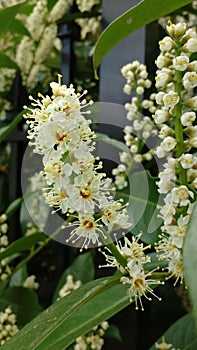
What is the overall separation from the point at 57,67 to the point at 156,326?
71 cm

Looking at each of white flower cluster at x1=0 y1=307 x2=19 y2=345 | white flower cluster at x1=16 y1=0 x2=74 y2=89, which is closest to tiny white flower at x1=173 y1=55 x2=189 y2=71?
white flower cluster at x1=0 y1=307 x2=19 y2=345

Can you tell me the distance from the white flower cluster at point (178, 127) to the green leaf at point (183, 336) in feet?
1.10

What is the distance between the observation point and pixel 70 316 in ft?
1.52

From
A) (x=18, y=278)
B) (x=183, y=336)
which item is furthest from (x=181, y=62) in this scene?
(x=18, y=278)

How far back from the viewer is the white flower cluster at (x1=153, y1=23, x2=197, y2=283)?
0.45m

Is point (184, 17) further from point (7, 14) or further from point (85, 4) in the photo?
point (7, 14)

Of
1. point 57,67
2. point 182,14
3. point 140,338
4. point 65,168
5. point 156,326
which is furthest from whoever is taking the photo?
point 57,67

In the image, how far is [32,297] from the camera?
96 cm

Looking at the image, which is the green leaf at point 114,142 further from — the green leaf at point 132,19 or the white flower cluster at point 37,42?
the white flower cluster at point 37,42

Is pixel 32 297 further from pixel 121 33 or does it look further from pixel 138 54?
pixel 121 33

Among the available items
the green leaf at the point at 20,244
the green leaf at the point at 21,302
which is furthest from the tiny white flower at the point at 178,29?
the green leaf at the point at 21,302

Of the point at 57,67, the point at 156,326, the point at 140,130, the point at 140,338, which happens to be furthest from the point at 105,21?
the point at 156,326

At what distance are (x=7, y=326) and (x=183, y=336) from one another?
0.26m

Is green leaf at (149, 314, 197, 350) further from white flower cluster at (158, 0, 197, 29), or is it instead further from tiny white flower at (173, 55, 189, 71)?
white flower cluster at (158, 0, 197, 29)
